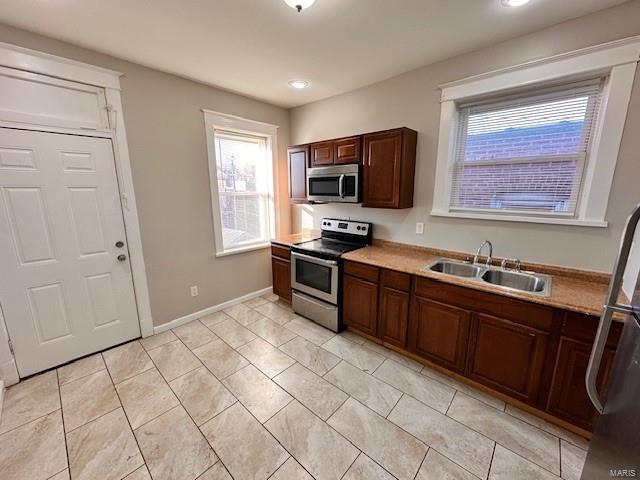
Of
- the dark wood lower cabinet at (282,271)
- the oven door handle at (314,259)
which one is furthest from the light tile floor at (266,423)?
the dark wood lower cabinet at (282,271)

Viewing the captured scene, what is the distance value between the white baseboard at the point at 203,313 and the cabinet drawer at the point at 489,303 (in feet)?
7.69

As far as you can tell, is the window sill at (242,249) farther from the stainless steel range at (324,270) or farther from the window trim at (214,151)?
the stainless steel range at (324,270)

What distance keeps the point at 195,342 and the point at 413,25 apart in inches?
132

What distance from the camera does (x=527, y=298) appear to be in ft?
5.51

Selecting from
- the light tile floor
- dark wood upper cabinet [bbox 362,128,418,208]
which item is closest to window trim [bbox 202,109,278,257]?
the light tile floor

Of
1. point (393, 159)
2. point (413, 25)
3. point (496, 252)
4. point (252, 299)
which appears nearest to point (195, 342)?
point (252, 299)

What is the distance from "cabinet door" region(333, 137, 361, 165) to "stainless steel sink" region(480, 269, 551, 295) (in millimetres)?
1666

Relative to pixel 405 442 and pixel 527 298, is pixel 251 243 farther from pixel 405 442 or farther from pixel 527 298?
pixel 527 298

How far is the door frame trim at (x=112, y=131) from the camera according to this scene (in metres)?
1.94

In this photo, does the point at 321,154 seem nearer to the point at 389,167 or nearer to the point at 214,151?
the point at 389,167

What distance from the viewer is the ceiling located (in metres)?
1.68

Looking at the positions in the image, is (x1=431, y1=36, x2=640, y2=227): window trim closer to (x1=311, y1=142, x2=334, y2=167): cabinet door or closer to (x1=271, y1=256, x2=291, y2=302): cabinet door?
(x1=311, y1=142, x2=334, y2=167): cabinet door

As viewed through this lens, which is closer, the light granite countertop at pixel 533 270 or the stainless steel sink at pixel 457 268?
the light granite countertop at pixel 533 270

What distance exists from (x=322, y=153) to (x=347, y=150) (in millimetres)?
351
